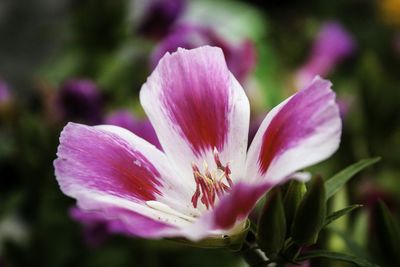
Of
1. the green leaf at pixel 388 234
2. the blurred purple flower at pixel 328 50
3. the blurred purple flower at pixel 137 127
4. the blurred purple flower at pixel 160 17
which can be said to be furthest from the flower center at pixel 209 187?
the blurred purple flower at pixel 328 50

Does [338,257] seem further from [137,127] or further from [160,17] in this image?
[160,17]

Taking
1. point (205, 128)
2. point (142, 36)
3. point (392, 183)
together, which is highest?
point (142, 36)

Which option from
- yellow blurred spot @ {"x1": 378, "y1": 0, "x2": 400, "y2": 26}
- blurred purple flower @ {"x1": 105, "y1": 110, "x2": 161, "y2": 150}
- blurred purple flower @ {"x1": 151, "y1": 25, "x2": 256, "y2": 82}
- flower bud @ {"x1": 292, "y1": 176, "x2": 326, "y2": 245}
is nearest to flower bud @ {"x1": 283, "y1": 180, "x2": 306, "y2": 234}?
flower bud @ {"x1": 292, "y1": 176, "x2": 326, "y2": 245}

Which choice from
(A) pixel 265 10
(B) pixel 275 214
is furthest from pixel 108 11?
(A) pixel 265 10

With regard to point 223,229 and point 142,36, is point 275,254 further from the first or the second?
point 142,36

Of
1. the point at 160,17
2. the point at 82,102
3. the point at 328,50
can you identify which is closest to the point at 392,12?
the point at 328,50

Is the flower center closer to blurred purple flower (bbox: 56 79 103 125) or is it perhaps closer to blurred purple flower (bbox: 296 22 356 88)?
blurred purple flower (bbox: 56 79 103 125)

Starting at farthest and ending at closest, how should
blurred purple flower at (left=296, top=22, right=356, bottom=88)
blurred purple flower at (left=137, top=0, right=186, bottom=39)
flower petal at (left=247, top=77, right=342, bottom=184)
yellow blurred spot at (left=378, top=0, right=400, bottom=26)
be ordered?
yellow blurred spot at (left=378, top=0, right=400, bottom=26)
blurred purple flower at (left=296, top=22, right=356, bottom=88)
blurred purple flower at (left=137, top=0, right=186, bottom=39)
flower petal at (left=247, top=77, right=342, bottom=184)
